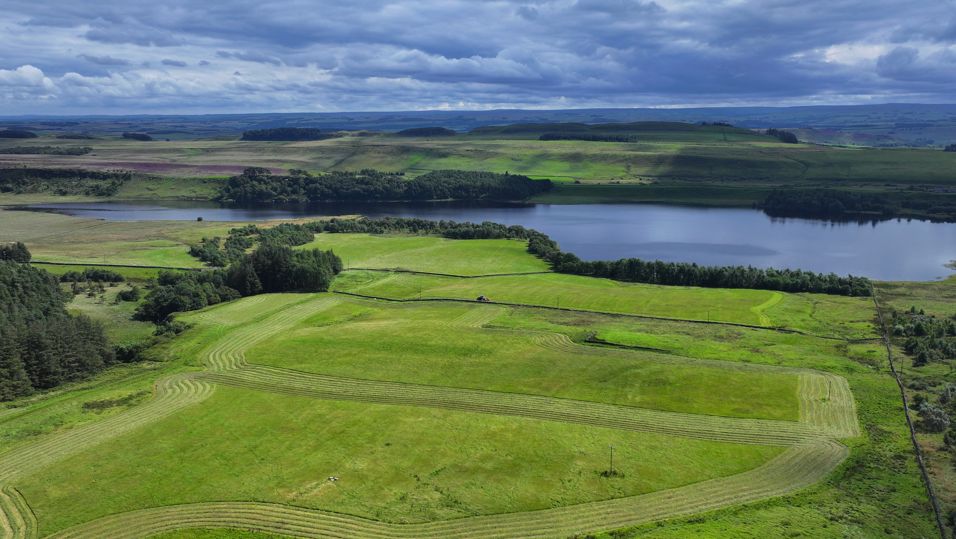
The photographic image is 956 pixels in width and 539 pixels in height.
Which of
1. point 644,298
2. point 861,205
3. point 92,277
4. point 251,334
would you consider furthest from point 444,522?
point 861,205

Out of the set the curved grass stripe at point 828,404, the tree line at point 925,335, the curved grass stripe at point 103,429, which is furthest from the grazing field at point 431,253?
the curved grass stripe at point 828,404

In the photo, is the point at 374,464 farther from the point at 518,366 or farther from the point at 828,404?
the point at 828,404

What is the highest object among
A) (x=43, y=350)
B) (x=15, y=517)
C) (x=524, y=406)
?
(x=43, y=350)

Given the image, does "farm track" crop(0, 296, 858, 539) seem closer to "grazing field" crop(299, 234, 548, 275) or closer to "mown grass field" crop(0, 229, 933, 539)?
"mown grass field" crop(0, 229, 933, 539)

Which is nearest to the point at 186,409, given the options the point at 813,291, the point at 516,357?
the point at 516,357

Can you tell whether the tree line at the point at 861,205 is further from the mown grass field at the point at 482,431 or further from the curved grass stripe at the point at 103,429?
the curved grass stripe at the point at 103,429
